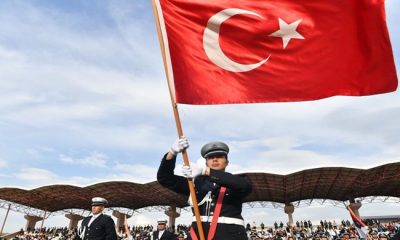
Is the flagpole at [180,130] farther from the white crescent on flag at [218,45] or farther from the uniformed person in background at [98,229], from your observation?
the uniformed person in background at [98,229]

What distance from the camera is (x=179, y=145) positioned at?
288cm

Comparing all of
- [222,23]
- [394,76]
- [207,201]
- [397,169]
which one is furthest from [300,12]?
[397,169]

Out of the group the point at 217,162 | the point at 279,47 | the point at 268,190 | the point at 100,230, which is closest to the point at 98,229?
the point at 100,230

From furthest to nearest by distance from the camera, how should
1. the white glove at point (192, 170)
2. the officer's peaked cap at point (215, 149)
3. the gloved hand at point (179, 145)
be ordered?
the officer's peaked cap at point (215, 149)
the gloved hand at point (179, 145)
the white glove at point (192, 170)

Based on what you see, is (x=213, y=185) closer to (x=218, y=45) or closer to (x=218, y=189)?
(x=218, y=189)

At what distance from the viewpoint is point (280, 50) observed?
3.73m

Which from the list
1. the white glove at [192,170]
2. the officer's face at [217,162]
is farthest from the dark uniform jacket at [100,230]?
the white glove at [192,170]

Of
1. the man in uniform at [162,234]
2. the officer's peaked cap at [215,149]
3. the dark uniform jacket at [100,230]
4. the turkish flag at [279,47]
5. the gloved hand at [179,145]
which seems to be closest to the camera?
the gloved hand at [179,145]

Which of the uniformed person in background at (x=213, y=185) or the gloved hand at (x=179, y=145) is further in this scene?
the gloved hand at (x=179, y=145)

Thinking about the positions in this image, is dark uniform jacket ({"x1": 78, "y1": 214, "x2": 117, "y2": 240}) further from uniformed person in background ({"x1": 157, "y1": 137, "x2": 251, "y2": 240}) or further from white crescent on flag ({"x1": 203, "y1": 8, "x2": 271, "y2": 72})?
white crescent on flag ({"x1": 203, "y1": 8, "x2": 271, "y2": 72})

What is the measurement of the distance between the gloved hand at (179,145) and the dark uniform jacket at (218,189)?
0.54 feet

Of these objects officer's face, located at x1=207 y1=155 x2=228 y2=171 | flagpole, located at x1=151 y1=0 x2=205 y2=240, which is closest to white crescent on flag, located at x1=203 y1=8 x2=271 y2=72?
flagpole, located at x1=151 y1=0 x2=205 y2=240

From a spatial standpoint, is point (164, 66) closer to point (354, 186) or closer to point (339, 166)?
point (339, 166)

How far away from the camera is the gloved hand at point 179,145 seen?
288 cm
